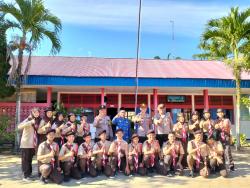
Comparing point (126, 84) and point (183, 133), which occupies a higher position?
point (126, 84)

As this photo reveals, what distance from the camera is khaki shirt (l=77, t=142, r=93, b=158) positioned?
25.5 feet

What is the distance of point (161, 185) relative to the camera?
723cm

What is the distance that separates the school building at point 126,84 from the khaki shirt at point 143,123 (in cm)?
410

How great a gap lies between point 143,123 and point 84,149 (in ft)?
5.90

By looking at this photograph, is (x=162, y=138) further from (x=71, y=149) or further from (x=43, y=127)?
(x=43, y=127)

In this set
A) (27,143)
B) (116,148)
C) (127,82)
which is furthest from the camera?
(127,82)

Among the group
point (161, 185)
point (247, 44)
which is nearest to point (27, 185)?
point (161, 185)

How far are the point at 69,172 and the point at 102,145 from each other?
1.03 m

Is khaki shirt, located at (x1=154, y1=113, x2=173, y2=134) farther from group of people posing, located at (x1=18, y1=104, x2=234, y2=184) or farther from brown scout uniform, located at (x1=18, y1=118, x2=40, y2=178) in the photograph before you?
brown scout uniform, located at (x1=18, y1=118, x2=40, y2=178)

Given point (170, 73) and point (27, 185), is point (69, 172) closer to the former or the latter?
point (27, 185)

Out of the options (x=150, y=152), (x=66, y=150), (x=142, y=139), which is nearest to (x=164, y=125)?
(x=142, y=139)

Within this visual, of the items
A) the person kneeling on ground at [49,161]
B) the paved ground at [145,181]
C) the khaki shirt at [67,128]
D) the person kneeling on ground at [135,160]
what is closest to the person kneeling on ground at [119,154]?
the person kneeling on ground at [135,160]

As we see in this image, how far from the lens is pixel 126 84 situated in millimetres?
12773

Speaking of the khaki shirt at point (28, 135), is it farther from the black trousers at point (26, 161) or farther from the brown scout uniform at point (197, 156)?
the brown scout uniform at point (197, 156)
